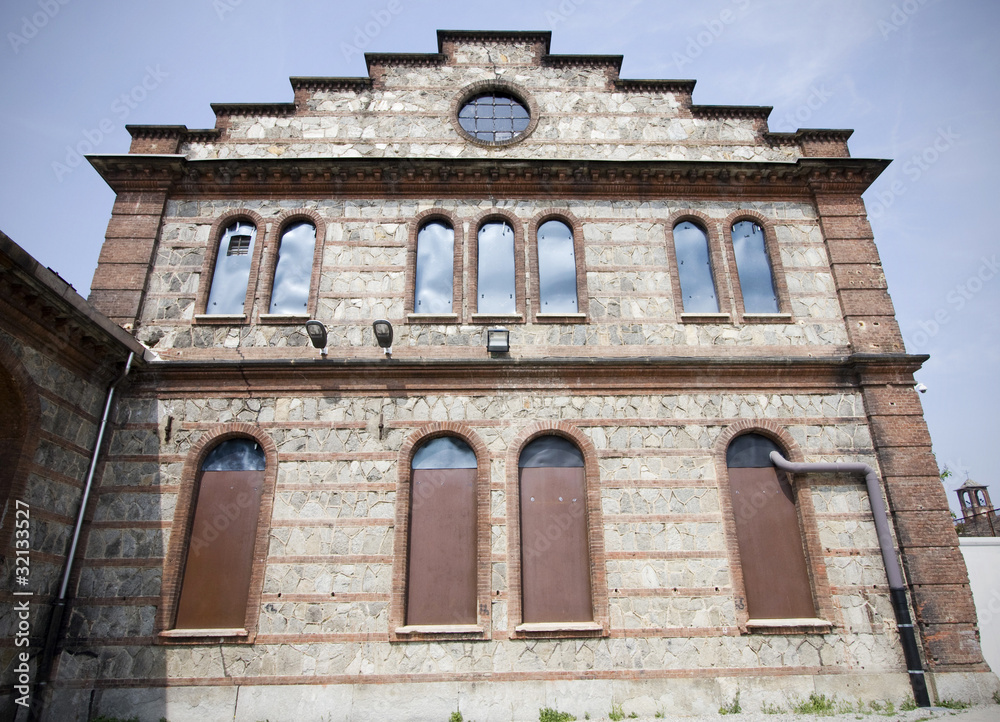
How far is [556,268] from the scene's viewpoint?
496 inches

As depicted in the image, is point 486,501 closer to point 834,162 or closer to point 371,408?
point 371,408

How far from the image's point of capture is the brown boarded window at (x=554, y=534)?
10250 millimetres

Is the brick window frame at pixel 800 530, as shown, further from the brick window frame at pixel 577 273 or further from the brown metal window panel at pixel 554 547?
the brick window frame at pixel 577 273

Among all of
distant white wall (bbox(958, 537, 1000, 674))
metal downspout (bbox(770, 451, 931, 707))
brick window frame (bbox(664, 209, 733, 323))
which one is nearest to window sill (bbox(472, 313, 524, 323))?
brick window frame (bbox(664, 209, 733, 323))

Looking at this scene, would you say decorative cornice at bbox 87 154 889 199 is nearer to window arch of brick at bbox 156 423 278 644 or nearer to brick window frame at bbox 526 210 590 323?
brick window frame at bbox 526 210 590 323

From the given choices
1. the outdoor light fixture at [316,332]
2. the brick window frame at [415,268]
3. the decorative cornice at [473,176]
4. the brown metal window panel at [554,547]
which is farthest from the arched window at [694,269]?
the outdoor light fixture at [316,332]

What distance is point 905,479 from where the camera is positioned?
1098cm

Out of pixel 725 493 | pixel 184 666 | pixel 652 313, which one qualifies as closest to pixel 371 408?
pixel 184 666

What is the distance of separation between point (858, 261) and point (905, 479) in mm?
4545

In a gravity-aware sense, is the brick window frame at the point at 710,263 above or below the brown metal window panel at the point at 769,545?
above

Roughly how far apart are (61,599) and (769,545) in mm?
11927

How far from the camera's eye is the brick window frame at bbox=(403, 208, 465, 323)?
39.3 ft

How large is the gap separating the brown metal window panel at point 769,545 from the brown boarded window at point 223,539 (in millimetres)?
8621

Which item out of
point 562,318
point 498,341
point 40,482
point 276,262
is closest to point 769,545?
point 562,318
